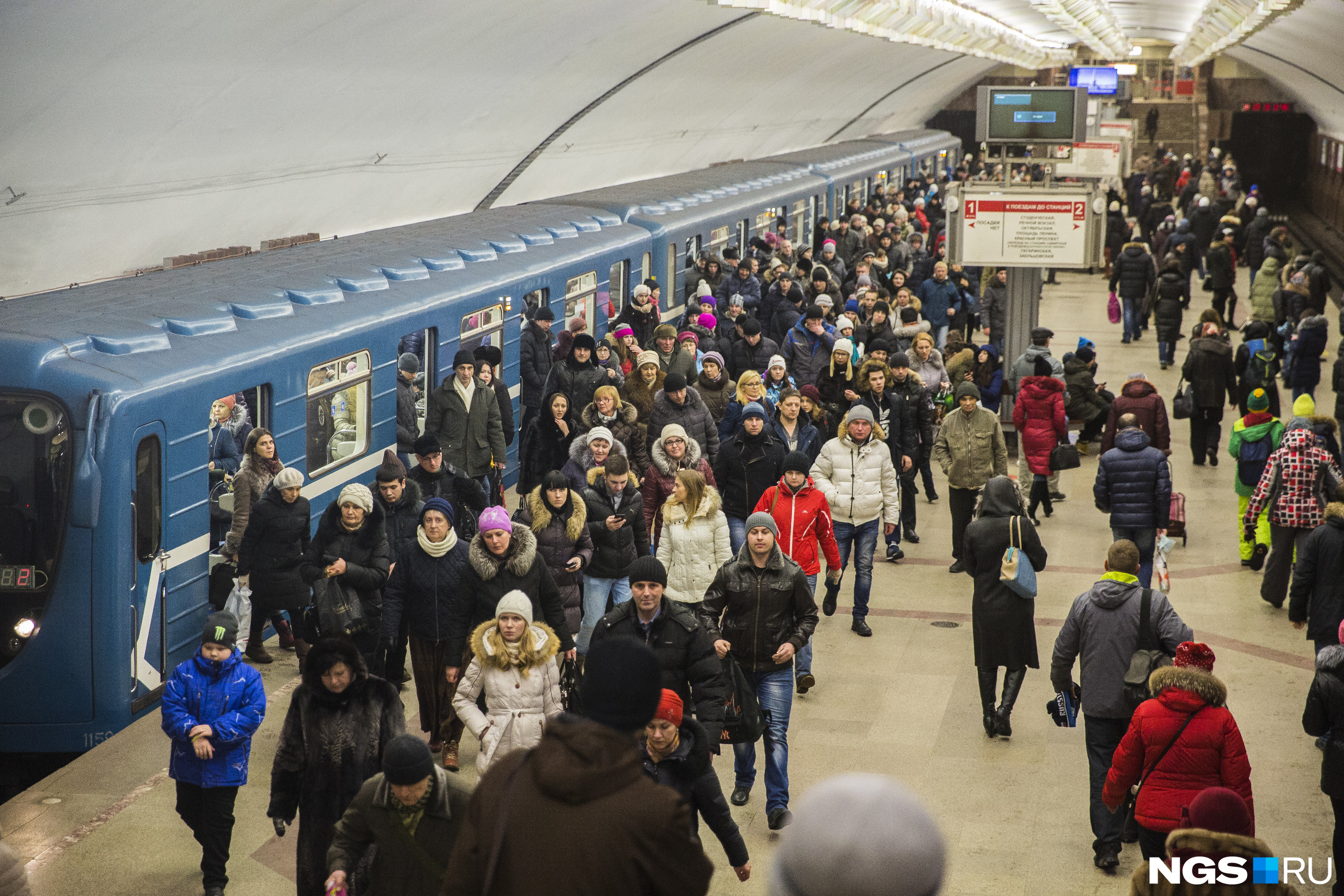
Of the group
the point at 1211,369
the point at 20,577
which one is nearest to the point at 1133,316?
the point at 1211,369

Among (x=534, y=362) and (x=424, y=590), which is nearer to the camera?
(x=424, y=590)

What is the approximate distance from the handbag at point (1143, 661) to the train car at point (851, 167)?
23.4 metres

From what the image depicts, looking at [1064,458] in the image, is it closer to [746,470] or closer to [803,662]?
[746,470]

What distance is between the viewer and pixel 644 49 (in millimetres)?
20094

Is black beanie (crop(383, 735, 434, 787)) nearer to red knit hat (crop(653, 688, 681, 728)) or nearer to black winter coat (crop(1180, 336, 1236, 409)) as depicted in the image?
red knit hat (crop(653, 688, 681, 728))

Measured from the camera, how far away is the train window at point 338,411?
9609mm

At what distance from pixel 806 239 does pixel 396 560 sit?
21.6 meters

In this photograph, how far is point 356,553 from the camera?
26.2 feet

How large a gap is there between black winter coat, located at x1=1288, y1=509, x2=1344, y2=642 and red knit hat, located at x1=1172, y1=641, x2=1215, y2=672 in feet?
9.34

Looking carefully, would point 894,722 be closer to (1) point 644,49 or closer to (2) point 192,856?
(2) point 192,856

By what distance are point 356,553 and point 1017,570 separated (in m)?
3.59

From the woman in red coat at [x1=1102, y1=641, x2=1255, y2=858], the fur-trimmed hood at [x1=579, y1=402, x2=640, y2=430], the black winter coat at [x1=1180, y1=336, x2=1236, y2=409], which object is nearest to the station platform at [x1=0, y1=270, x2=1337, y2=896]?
the woman in red coat at [x1=1102, y1=641, x2=1255, y2=858]

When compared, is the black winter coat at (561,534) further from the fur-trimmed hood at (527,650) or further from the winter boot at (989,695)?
the winter boot at (989,695)

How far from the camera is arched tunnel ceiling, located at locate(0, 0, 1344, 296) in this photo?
10273mm
